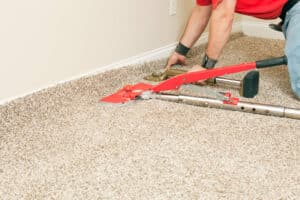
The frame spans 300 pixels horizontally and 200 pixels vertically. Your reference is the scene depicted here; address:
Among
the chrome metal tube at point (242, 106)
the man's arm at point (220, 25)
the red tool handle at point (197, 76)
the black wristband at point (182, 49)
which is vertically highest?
the man's arm at point (220, 25)

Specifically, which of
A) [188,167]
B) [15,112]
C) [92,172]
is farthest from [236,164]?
[15,112]

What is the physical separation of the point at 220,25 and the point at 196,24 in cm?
30

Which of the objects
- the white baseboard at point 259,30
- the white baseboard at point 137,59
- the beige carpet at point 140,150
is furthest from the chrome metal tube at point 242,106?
the white baseboard at point 259,30

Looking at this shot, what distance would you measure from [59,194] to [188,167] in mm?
338

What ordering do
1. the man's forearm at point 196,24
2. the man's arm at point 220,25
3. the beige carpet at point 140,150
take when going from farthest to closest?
the man's forearm at point 196,24, the man's arm at point 220,25, the beige carpet at point 140,150

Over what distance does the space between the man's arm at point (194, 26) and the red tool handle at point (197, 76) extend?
402 millimetres

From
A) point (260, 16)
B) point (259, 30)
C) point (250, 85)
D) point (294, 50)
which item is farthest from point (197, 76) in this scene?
point (259, 30)

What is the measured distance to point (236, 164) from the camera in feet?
3.70

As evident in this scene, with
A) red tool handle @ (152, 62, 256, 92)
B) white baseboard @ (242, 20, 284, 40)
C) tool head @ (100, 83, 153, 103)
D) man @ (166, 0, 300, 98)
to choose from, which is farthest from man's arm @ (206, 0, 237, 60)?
white baseboard @ (242, 20, 284, 40)

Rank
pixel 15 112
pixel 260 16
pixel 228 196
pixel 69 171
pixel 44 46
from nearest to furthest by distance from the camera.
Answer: pixel 228 196 → pixel 69 171 → pixel 15 112 → pixel 44 46 → pixel 260 16

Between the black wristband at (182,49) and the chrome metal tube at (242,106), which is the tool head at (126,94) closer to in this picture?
the chrome metal tube at (242,106)

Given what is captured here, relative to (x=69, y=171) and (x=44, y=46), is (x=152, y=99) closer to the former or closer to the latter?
(x=44, y=46)

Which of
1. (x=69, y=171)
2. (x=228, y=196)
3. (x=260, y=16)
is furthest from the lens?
(x=260, y=16)

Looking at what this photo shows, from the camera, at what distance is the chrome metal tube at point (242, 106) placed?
1.42 m
